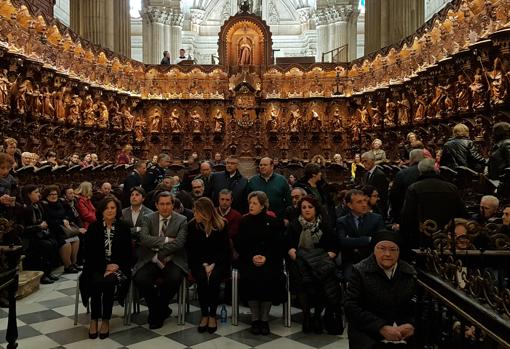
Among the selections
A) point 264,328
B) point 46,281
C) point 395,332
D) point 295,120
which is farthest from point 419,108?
point 395,332

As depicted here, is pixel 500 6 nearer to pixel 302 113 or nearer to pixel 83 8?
pixel 302 113

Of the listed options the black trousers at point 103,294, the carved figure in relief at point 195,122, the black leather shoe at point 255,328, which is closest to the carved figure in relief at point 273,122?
the carved figure in relief at point 195,122

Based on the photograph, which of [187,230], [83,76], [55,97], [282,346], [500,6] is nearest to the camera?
[282,346]

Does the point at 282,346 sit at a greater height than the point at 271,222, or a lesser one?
lesser

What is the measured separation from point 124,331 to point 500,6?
29.9 feet

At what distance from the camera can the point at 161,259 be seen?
591cm

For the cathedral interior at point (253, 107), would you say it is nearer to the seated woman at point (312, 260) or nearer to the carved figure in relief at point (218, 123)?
the carved figure in relief at point (218, 123)

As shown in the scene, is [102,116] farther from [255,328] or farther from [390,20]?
[255,328]

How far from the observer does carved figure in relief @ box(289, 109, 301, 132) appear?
67.5 ft

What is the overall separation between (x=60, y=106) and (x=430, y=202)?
12801mm

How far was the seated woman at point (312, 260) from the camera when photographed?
5.59 metres

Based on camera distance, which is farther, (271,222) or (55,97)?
(55,97)

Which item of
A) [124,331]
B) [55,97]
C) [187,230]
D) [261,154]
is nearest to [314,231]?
[187,230]

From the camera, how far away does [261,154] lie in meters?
20.8
